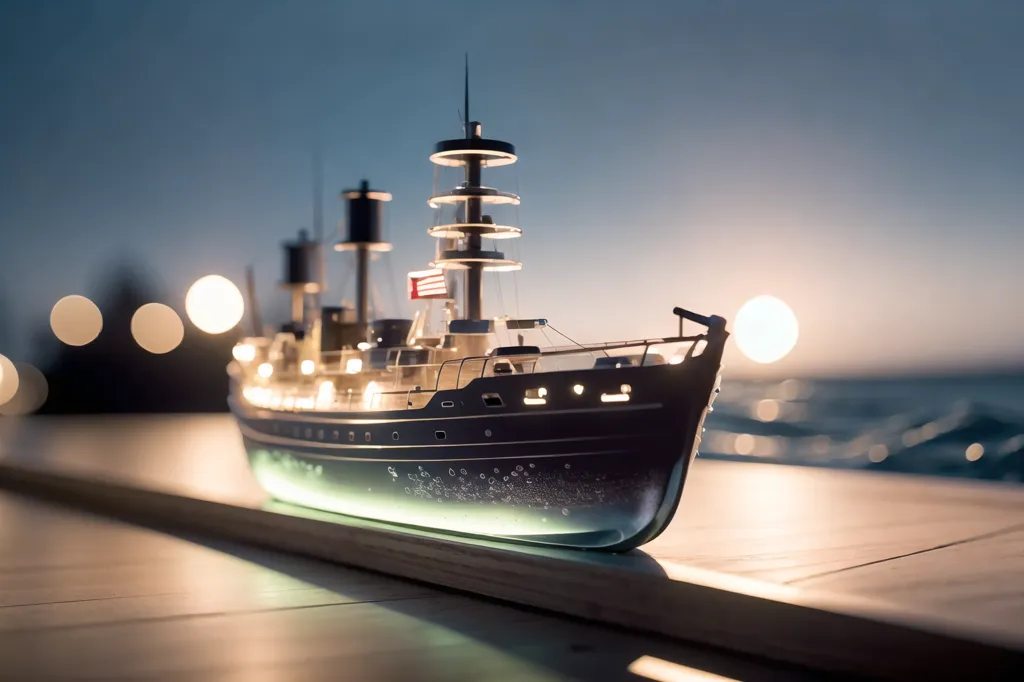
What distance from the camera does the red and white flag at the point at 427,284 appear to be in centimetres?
1210

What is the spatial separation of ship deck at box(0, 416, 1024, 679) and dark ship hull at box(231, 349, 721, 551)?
418 mm

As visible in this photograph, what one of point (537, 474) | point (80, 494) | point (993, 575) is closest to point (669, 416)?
point (537, 474)

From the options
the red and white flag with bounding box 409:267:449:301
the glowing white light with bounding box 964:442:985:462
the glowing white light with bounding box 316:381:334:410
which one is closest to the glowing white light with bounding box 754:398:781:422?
the glowing white light with bounding box 964:442:985:462

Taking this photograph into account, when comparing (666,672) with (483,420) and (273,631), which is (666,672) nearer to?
(273,631)

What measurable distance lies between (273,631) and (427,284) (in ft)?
18.7

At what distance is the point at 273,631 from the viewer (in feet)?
24.0

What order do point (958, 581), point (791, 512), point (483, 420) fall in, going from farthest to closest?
point (791, 512)
point (483, 420)
point (958, 581)

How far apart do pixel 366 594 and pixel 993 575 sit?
4.96 metres

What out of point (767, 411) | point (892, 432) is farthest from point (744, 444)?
point (767, 411)

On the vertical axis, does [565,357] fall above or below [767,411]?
above

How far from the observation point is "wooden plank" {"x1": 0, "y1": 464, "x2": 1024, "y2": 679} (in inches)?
211

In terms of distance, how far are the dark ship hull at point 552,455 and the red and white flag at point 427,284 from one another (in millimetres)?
2189

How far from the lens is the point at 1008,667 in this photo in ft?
16.4

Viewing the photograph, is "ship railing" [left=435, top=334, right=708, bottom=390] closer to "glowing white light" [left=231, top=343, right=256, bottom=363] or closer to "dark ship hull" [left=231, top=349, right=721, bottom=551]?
"dark ship hull" [left=231, top=349, right=721, bottom=551]
